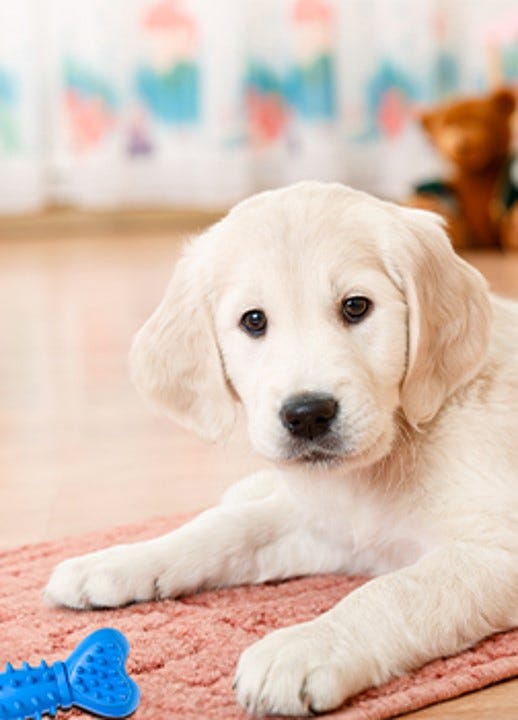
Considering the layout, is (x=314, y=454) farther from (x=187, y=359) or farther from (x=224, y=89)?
(x=224, y=89)

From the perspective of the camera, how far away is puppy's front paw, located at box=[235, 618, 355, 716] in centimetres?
133

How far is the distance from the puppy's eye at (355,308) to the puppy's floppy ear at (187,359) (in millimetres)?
211

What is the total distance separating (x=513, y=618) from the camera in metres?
1.52

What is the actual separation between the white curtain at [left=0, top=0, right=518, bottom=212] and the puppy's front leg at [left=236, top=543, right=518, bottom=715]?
4.93 meters

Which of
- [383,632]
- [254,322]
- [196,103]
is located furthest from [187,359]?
[196,103]

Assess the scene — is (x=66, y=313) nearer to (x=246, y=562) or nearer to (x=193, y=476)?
(x=193, y=476)

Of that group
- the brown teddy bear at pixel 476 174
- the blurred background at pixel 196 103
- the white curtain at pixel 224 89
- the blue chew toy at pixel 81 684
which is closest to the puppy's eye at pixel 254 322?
the blue chew toy at pixel 81 684

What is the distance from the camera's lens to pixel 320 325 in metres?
1.57

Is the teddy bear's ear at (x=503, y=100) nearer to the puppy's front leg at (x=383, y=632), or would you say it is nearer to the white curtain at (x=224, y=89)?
the white curtain at (x=224, y=89)

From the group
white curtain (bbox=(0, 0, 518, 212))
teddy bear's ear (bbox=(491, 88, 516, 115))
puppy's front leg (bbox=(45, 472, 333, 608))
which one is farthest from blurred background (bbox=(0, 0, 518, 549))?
puppy's front leg (bbox=(45, 472, 333, 608))

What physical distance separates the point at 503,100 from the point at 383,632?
174 inches

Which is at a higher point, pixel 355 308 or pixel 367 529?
pixel 355 308

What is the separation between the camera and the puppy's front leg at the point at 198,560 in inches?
67.3

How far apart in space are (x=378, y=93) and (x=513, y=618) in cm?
536
